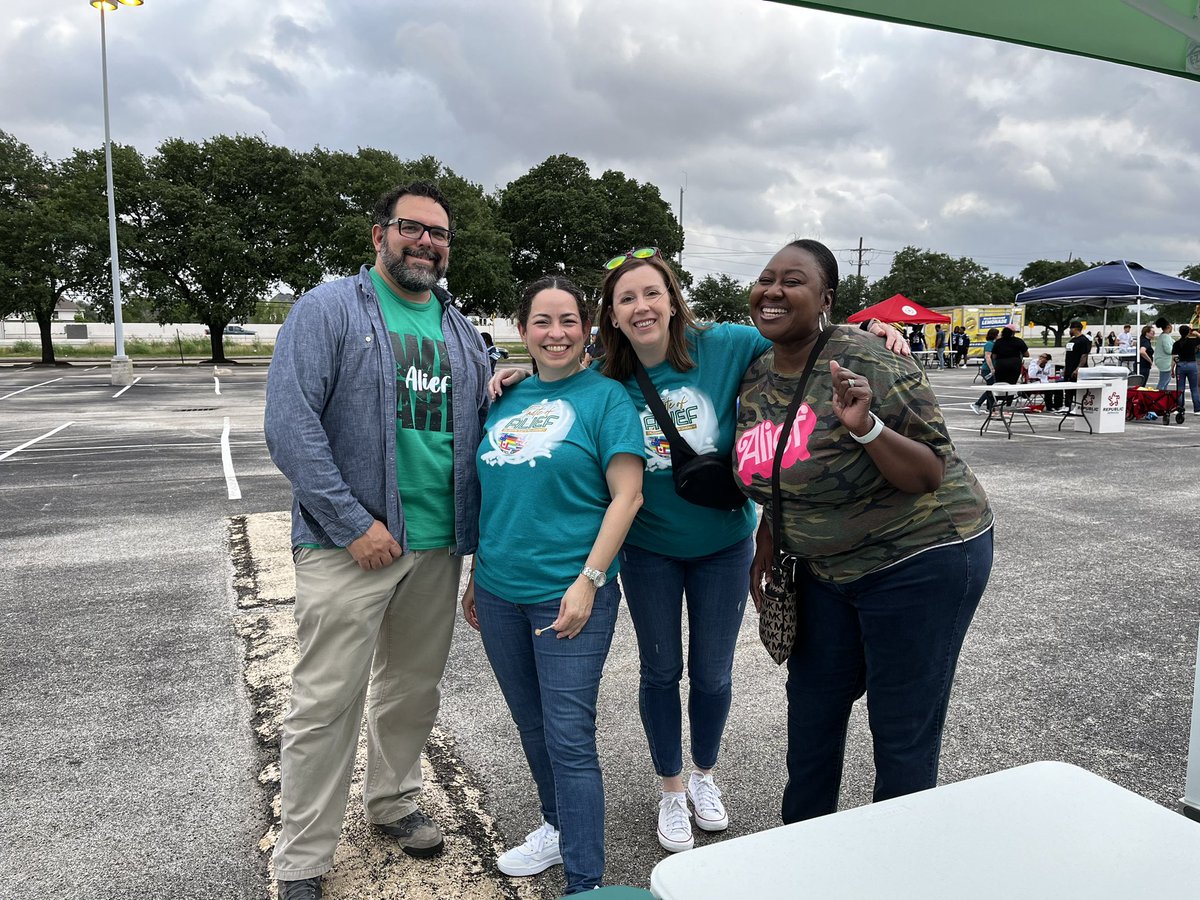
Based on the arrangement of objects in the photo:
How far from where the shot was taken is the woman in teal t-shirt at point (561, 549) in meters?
2.15

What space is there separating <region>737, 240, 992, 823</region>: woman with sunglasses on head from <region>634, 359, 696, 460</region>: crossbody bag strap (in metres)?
0.23

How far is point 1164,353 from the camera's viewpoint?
54.6ft

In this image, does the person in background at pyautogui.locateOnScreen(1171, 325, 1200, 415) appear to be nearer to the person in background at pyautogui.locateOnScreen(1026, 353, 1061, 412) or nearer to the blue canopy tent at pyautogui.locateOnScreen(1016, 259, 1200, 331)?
the blue canopy tent at pyautogui.locateOnScreen(1016, 259, 1200, 331)

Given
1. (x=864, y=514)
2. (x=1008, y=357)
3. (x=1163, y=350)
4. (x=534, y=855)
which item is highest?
(x=1163, y=350)

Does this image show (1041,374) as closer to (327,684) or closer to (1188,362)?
(1188,362)

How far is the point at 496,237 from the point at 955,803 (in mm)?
39103

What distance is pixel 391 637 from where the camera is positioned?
8.25 feet

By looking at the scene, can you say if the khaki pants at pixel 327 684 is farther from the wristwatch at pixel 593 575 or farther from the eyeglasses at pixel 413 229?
the eyeglasses at pixel 413 229

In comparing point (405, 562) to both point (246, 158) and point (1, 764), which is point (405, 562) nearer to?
point (1, 764)

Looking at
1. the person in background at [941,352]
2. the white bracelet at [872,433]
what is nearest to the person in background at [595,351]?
the white bracelet at [872,433]

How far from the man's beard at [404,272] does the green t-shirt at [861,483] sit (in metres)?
1.14

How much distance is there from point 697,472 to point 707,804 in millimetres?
1202

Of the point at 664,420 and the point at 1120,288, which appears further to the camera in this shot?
the point at 1120,288

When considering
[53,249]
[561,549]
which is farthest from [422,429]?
[53,249]
